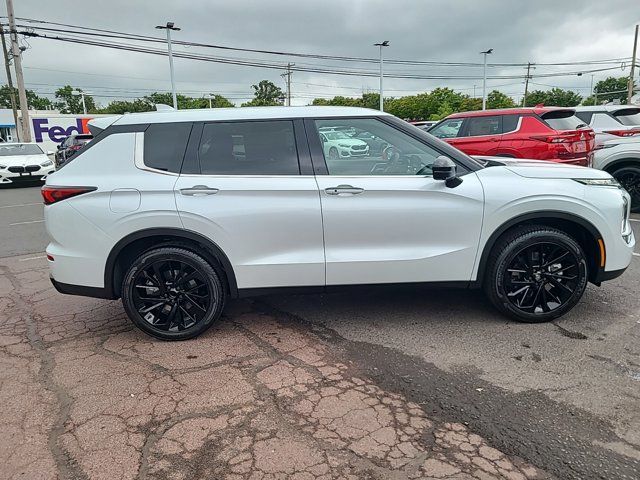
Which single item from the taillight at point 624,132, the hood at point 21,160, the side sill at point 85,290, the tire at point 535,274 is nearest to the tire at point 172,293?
the side sill at point 85,290

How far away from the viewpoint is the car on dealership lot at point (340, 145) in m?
3.72

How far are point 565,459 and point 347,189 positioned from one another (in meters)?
2.18

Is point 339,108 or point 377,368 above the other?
point 339,108

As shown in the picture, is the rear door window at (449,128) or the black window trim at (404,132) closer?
the black window trim at (404,132)

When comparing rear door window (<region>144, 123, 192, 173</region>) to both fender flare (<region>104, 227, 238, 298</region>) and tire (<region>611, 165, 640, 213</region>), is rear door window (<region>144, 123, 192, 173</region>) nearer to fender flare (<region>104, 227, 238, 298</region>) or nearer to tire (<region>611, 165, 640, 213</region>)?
fender flare (<region>104, 227, 238, 298</region>)

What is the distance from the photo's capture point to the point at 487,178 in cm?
369

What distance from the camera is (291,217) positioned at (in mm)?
3549

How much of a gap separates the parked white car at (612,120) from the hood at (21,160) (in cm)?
1593

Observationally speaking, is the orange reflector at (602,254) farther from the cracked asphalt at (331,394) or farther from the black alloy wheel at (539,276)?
the cracked asphalt at (331,394)

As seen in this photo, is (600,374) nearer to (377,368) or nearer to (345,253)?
(377,368)

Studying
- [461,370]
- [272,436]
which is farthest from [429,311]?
[272,436]

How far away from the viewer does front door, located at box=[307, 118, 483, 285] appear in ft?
11.7

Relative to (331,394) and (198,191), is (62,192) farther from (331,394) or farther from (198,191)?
(331,394)

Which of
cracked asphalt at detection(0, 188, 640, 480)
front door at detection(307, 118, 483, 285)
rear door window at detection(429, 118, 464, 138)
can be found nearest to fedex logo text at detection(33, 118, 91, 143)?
rear door window at detection(429, 118, 464, 138)
